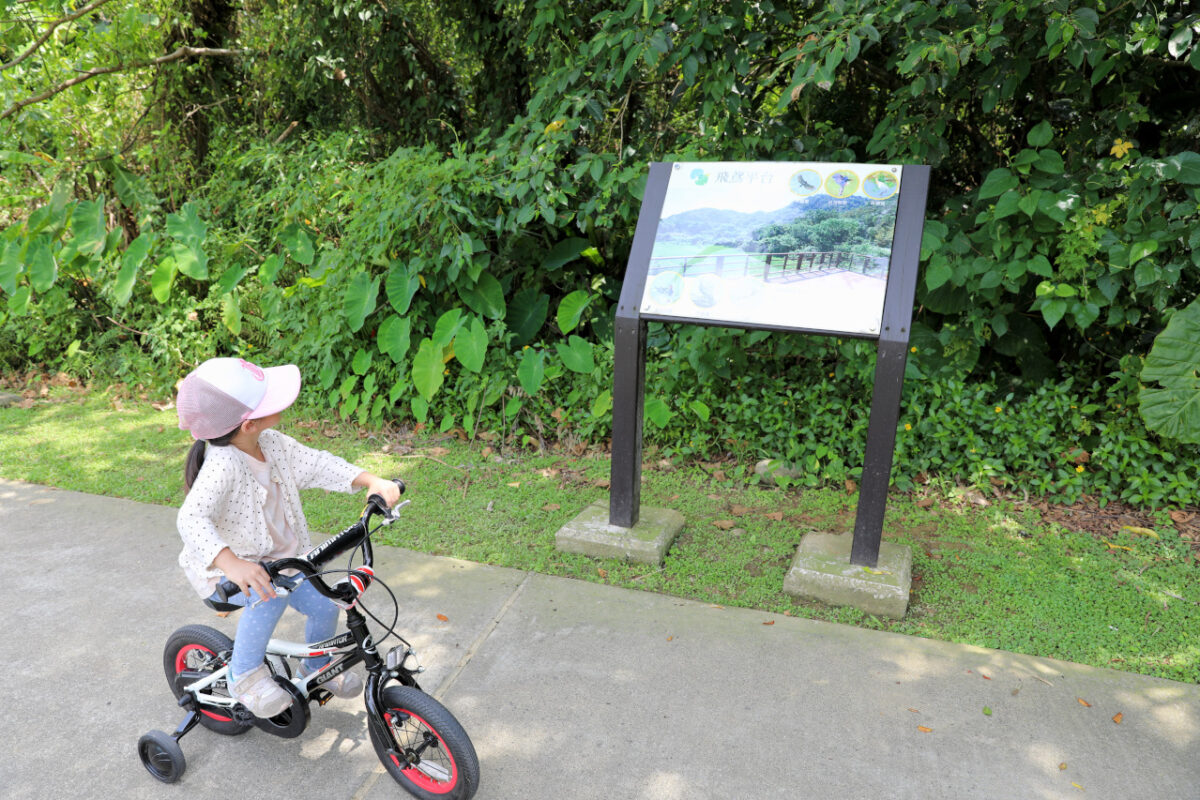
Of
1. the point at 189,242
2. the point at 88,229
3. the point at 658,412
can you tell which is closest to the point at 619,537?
the point at 658,412

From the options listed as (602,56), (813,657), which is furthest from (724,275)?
(602,56)

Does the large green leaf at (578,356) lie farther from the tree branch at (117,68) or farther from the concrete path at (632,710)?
the tree branch at (117,68)

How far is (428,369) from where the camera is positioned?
518 cm

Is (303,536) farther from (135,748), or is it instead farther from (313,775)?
(135,748)

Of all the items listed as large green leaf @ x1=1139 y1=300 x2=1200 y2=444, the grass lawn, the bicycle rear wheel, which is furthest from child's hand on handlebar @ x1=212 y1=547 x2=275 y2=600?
large green leaf @ x1=1139 y1=300 x2=1200 y2=444

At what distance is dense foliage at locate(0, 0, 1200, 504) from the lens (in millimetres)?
3967

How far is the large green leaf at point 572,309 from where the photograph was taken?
5.41m

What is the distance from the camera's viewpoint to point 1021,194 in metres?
4.00

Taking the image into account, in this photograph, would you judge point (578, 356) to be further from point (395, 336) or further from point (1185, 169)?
point (1185, 169)

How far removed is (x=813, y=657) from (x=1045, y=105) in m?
3.65

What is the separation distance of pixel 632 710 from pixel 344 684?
937 millimetres

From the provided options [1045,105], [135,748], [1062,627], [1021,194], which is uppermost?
[1045,105]

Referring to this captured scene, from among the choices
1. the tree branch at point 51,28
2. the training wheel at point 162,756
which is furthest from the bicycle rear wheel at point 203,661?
the tree branch at point 51,28

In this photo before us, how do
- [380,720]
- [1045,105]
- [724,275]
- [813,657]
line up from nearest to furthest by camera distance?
[380,720] → [813,657] → [724,275] → [1045,105]
